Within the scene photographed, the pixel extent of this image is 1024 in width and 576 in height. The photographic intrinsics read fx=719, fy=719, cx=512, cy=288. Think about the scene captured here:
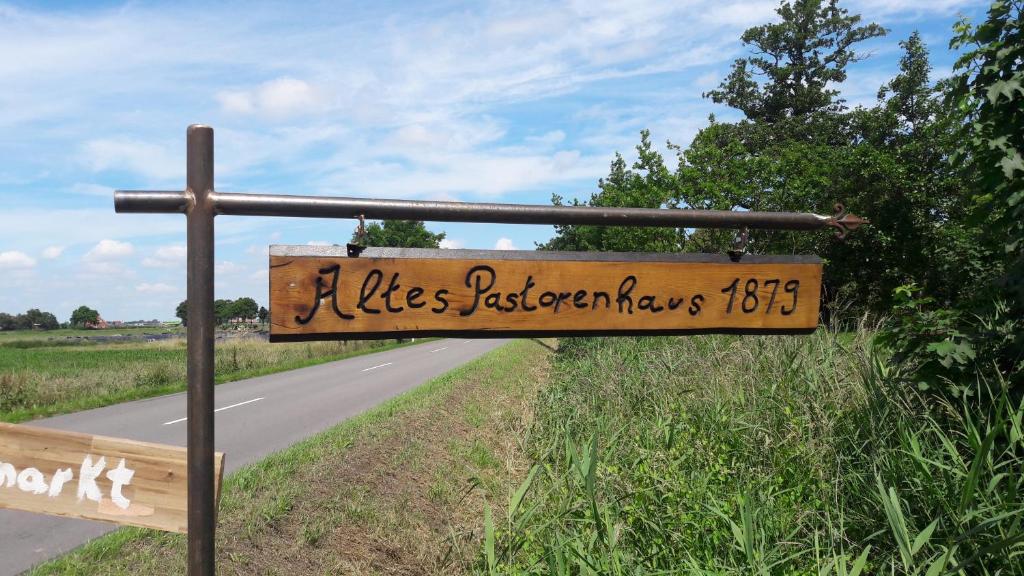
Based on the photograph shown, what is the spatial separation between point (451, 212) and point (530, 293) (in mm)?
421

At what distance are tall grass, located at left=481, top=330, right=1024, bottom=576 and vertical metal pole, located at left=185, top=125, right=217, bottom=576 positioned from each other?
1294 mm

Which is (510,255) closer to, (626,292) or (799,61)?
(626,292)

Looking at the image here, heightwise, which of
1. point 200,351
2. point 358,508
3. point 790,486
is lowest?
point 358,508

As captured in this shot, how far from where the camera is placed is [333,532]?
4945 mm

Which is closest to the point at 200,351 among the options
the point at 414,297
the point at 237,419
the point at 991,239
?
the point at 414,297

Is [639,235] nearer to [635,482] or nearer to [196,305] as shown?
[635,482]

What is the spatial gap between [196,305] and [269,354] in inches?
953

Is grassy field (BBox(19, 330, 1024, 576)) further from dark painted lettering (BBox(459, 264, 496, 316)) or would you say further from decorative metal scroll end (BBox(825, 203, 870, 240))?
dark painted lettering (BBox(459, 264, 496, 316))

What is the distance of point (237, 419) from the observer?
1187 cm

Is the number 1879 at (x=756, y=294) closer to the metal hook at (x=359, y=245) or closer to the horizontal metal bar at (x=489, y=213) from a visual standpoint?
the horizontal metal bar at (x=489, y=213)

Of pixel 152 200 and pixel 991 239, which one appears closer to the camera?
pixel 152 200

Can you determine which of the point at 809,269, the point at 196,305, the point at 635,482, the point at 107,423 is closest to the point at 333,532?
the point at 635,482

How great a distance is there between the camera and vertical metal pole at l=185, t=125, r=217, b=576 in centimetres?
239

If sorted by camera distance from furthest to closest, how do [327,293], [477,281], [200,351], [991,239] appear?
1. [991,239]
2. [477,281]
3. [327,293]
4. [200,351]
